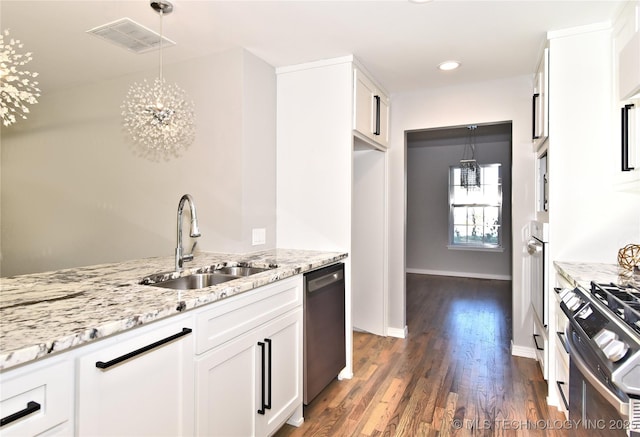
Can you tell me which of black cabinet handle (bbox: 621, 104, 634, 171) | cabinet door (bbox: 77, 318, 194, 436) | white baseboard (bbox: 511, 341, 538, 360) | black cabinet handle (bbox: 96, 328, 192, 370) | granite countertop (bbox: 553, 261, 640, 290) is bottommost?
white baseboard (bbox: 511, 341, 538, 360)

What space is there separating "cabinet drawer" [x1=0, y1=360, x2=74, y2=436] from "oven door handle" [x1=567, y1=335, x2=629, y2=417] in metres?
1.48

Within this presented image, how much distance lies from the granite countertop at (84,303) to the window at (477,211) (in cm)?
550

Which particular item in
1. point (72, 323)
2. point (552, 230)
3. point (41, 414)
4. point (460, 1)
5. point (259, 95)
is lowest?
point (41, 414)

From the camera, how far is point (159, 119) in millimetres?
2670

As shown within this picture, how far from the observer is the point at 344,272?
2766 mm

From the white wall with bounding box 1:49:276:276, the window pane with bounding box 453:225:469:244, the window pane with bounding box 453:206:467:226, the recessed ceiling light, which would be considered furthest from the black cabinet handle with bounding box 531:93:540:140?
the window pane with bounding box 453:225:469:244

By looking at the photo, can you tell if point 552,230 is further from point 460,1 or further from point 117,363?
point 117,363

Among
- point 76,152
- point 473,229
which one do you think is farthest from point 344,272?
point 473,229

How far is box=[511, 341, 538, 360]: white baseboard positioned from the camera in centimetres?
312

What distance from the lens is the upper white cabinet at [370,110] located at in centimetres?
285

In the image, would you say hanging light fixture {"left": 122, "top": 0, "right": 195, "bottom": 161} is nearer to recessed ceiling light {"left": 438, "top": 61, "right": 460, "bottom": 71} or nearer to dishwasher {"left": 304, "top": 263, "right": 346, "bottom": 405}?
dishwasher {"left": 304, "top": 263, "right": 346, "bottom": 405}

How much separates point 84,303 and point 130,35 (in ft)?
6.13

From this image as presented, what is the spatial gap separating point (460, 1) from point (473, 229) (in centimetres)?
549

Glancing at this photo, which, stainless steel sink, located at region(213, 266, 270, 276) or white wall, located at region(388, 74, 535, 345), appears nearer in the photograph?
stainless steel sink, located at region(213, 266, 270, 276)
